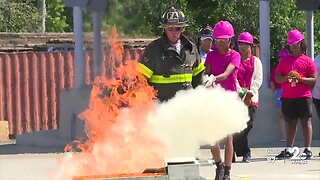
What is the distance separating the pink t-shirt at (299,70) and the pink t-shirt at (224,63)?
153cm

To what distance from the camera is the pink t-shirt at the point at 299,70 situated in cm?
1134

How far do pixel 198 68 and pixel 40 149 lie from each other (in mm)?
5768

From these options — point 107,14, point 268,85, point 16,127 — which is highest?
point 107,14

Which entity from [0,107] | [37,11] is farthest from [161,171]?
[37,11]

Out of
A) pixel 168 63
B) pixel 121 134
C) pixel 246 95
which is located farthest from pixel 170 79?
pixel 246 95

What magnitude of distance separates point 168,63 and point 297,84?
10.3 ft

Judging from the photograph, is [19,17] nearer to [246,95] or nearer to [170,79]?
[246,95]

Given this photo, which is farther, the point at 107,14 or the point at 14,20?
the point at 14,20

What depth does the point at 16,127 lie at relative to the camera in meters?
18.6

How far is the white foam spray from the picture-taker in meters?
8.20

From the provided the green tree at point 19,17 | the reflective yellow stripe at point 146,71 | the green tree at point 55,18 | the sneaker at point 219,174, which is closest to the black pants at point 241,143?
the sneaker at point 219,174

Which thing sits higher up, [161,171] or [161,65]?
[161,65]

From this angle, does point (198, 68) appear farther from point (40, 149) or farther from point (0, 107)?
point (0, 107)

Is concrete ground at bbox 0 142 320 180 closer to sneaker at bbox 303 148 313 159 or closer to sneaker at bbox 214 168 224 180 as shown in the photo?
sneaker at bbox 303 148 313 159
